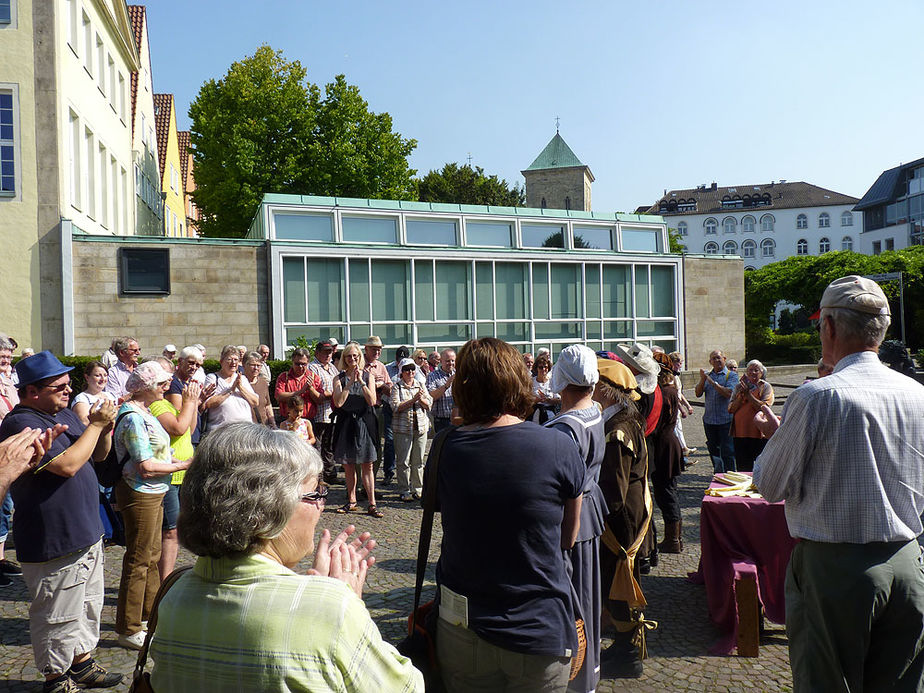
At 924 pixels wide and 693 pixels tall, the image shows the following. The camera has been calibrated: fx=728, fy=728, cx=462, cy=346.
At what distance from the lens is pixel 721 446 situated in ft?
32.0

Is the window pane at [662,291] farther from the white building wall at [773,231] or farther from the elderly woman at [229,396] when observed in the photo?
the white building wall at [773,231]

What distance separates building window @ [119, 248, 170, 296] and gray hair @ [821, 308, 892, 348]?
16881 mm

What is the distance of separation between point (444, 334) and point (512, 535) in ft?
58.9

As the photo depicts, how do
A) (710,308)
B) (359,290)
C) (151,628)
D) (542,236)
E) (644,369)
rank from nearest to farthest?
1. (151,628)
2. (644,369)
3. (359,290)
4. (542,236)
5. (710,308)

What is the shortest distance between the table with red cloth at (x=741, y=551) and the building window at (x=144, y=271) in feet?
50.2

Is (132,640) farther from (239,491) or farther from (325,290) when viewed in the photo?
(325,290)

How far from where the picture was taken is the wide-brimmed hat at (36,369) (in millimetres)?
4109

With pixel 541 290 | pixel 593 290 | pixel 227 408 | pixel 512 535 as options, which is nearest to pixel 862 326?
pixel 512 535

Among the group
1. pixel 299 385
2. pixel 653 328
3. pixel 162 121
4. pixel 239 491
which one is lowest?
pixel 299 385

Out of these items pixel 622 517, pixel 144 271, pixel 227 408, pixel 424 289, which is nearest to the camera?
Answer: pixel 622 517

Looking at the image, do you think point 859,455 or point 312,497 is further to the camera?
point 859,455

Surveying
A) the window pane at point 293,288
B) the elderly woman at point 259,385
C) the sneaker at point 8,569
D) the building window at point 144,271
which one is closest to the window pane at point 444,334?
the window pane at point 293,288

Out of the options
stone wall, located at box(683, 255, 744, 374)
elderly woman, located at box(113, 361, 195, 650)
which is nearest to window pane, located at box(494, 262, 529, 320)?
stone wall, located at box(683, 255, 744, 374)

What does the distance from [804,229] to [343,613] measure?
397 feet
